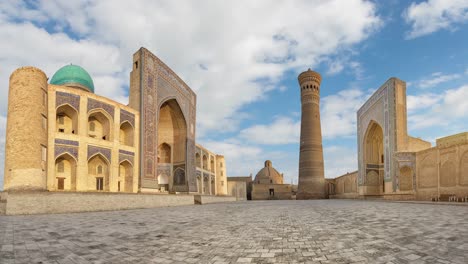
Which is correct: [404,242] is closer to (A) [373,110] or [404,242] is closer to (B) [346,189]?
(A) [373,110]

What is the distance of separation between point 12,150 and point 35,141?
3.04 feet

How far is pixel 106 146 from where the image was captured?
18.1m

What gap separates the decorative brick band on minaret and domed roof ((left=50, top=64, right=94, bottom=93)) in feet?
79.1

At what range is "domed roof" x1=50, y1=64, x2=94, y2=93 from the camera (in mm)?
20391

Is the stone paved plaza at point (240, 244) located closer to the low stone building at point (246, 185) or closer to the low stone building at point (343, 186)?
the low stone building at point (343, 186)

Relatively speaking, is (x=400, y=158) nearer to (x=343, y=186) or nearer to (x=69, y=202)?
(x=343, y=186)

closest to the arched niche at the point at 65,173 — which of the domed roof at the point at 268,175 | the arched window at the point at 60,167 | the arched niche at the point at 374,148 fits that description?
the arched window at the point at 60,167

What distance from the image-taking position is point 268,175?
52.0 meters

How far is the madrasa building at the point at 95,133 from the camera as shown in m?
13.4

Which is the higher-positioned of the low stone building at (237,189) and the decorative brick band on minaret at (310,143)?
the decorative brick band on minaret at (310,143)

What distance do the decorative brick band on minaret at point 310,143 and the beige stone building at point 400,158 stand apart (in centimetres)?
477

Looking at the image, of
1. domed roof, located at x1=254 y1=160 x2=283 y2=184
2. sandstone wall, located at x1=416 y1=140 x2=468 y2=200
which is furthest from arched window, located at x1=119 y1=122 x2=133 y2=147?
domed roof, located at x1=254 y1=160 x2=283 y2=184

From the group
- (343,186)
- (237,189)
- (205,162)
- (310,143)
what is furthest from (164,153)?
(237,189)

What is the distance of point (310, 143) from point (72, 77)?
1010 inches
